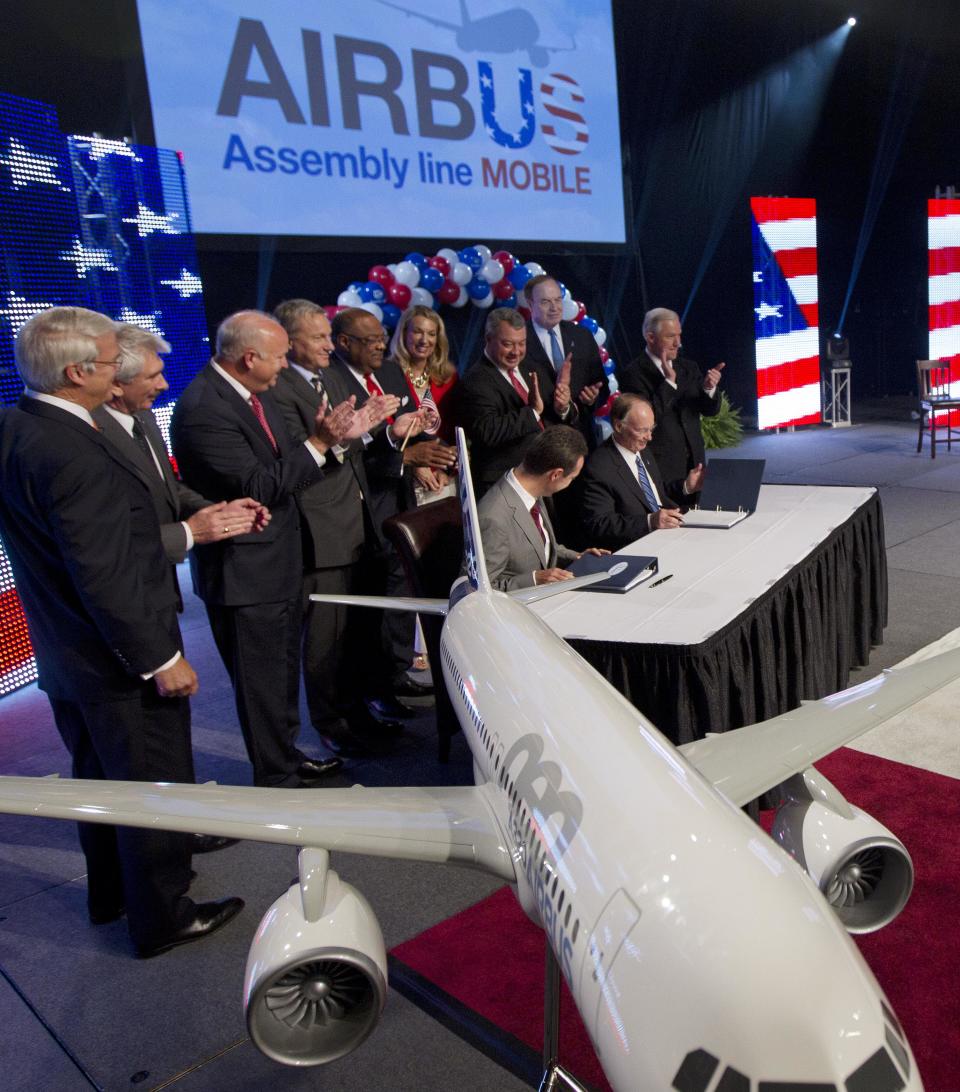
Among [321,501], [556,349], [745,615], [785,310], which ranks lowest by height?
[745,615]

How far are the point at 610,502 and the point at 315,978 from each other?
9.77ft

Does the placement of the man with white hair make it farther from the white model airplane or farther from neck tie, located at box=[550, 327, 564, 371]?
neck tie, located at box=[550, 327, 564, 371]

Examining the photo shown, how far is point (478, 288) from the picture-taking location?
27.6 ft

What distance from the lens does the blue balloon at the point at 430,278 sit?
7.95m

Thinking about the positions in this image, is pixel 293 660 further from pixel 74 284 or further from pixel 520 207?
pixel 520 207

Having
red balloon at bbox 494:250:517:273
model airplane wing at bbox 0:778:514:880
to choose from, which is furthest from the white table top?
red balloon at bbox 494:250:517:273

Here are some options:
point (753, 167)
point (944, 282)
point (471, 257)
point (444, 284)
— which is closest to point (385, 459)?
point (444, 284)

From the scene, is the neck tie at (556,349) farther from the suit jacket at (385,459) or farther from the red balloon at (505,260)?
the red balloon at (505,260)

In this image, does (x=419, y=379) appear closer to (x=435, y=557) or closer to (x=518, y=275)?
(x=435, y=557)

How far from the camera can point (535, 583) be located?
3.55 metres

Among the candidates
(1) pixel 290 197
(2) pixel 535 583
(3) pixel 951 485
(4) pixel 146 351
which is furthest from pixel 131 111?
(3) pixel 951 485

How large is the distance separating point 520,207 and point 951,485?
16.1 ft

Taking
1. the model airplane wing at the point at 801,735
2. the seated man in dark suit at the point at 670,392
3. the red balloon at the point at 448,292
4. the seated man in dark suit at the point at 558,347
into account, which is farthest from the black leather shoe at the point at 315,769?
the red balloon at the point at 448,292

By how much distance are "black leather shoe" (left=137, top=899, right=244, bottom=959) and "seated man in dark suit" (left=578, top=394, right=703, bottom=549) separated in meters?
2.28
